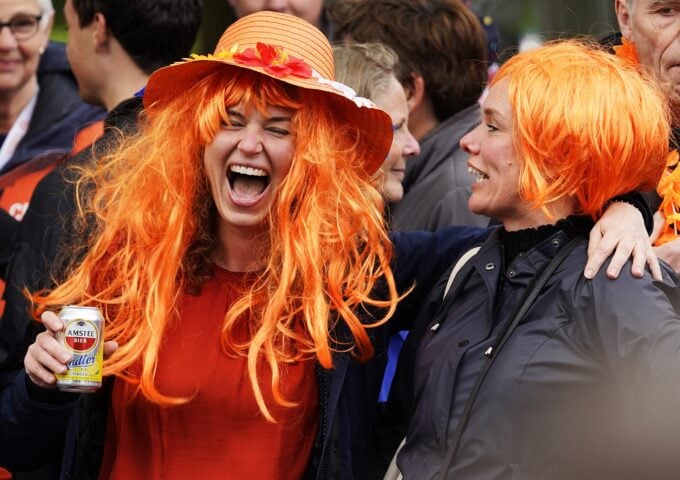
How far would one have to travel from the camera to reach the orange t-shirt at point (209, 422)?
325cm

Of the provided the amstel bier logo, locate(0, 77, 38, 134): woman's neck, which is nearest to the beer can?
the amstel bier logo

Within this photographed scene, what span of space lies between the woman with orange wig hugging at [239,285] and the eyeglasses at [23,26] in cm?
218

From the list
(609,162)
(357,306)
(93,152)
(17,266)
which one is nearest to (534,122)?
(609,162)

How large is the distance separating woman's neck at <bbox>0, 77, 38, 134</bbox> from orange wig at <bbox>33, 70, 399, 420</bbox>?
2.41m

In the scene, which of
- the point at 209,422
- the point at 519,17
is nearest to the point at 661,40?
the point at 209,422

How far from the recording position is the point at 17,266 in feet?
13.5

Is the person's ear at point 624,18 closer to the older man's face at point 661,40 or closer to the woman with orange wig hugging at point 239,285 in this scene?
the older man's face at point 661,40

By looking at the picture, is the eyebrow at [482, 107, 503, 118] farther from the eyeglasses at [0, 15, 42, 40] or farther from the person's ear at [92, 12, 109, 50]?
the eyeglasses at [0, 15, 42, 40]

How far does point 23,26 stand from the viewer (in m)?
5.62

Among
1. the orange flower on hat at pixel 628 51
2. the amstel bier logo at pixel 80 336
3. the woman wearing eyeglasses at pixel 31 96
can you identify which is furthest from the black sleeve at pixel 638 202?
the woman wearing eyeglasses at pixel 31 96

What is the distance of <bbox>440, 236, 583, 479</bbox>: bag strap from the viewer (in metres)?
2.95

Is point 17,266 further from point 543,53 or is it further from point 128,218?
point 543,53

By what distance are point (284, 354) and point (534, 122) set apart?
35.0 inches

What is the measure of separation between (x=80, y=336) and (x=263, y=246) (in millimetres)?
673
